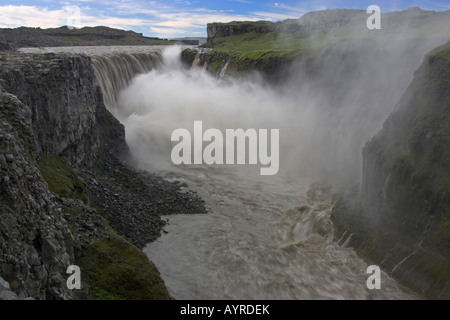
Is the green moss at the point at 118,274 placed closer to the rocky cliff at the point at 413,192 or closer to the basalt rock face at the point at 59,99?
the basalt rock face at the point at 59,99

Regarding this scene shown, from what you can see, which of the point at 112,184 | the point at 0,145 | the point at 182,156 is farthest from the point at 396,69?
the point at 0,145

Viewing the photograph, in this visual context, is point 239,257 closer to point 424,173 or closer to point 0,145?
point 424,173

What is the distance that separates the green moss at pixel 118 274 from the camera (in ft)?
50.7

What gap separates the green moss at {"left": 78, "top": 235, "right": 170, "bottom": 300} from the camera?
15461 mm

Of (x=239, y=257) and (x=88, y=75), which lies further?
(x=88, y=75)

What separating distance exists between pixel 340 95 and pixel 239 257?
23.1 metres

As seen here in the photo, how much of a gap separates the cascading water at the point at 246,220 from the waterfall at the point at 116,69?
1749mm

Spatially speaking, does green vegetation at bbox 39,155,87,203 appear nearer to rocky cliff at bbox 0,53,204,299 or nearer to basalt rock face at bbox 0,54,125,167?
rocky cliff at bbox 0,53,204,299

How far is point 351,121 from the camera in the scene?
3419 centimetres

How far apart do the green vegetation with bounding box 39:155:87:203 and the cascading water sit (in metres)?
5.22

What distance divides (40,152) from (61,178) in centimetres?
266

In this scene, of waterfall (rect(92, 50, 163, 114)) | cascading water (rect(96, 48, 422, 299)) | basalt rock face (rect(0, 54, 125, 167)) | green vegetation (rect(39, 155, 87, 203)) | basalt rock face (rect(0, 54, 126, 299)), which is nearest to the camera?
basalt rock face (rect(0, 54, 126, 299))

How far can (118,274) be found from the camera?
53.4ft

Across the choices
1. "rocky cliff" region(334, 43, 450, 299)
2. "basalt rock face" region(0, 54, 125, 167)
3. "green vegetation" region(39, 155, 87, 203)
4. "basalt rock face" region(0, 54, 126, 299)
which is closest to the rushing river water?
"rocky cliff" region(334, 43, 450, 299)
